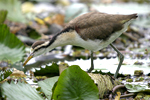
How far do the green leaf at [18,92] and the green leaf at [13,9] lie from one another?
3.75m

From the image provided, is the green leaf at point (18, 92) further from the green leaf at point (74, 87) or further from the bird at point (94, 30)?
the bird at point (94, 30)

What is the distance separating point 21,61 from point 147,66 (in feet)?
6.40

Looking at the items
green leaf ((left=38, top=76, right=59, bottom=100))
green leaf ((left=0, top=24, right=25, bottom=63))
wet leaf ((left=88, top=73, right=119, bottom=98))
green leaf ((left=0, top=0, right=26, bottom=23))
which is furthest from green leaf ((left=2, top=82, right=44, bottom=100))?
green leaf ((left=0, top=0, right=26, bottom=23))

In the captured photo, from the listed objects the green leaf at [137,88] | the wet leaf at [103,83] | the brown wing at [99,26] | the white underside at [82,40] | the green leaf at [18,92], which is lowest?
the green leaf at [137,88]

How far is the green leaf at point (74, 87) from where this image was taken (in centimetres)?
221

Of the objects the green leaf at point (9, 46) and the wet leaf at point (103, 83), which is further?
the green leaf at point (9, 46)

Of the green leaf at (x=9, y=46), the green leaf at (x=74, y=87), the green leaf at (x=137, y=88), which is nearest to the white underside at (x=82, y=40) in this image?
the green leaf at (x=137, y=88)

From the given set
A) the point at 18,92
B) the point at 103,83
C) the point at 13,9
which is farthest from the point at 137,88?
the point at 13,9

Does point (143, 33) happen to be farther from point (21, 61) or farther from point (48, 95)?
point (48, 95)

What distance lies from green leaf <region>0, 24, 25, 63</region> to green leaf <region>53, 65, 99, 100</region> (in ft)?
6.01

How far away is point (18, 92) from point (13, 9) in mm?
3996

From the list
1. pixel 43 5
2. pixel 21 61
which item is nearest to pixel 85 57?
pixel 21 61

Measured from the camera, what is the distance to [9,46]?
395cm

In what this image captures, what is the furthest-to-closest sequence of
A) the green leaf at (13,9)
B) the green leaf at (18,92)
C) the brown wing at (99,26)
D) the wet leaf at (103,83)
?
the green leaf at (13,9) < the brown wing at (99,26) < the wet leaf at (103,83) < the green leaf at (18,92)
